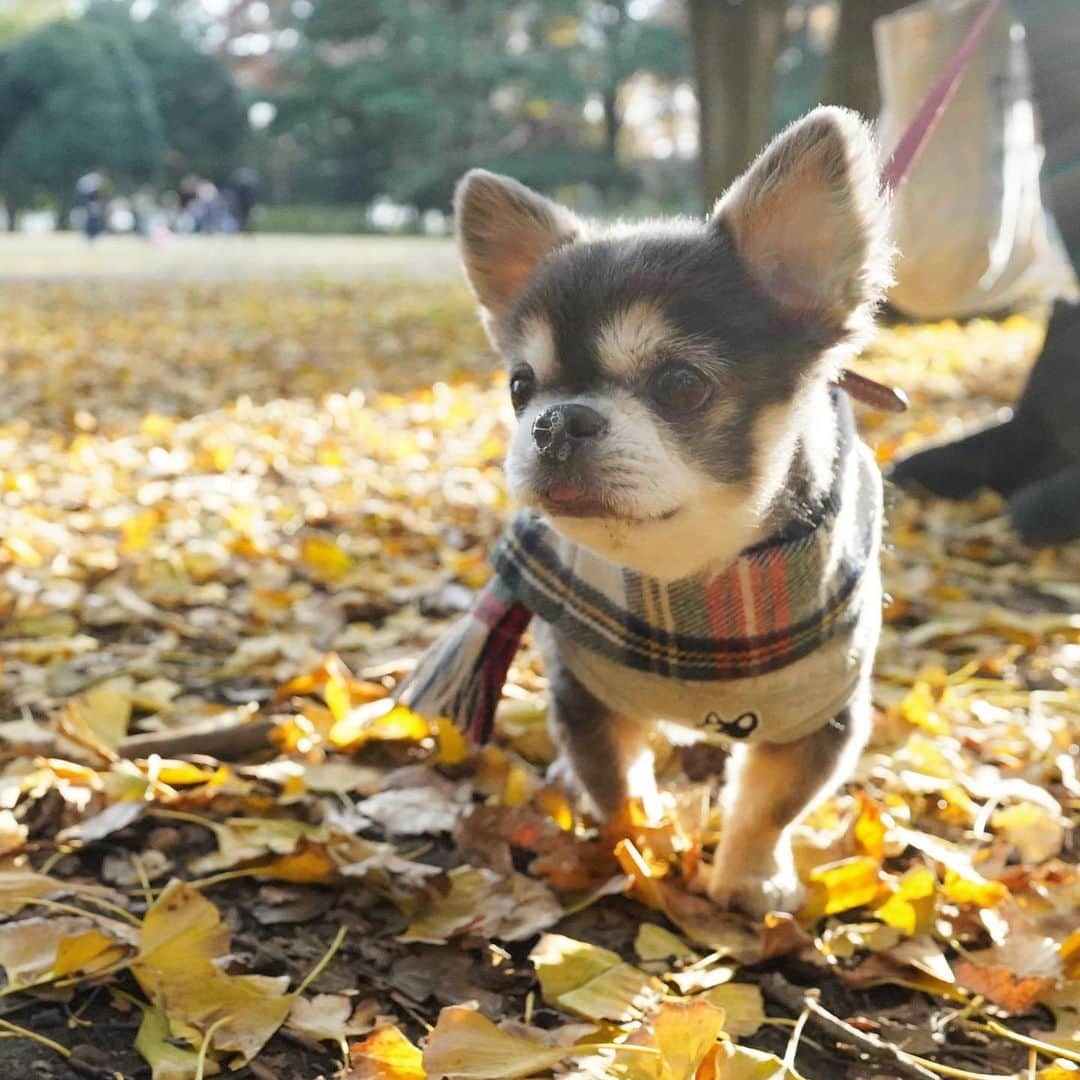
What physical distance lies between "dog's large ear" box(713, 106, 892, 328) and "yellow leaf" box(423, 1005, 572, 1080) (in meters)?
1.20

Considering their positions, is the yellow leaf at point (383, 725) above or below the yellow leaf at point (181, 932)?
below

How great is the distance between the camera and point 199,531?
423cm

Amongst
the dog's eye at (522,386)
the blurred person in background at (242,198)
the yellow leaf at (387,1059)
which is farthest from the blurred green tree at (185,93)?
the yellow leaf at (387,1059)

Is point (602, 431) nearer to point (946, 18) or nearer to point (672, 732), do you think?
point (672, 732)

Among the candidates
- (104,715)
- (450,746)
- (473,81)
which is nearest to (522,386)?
(450,746)

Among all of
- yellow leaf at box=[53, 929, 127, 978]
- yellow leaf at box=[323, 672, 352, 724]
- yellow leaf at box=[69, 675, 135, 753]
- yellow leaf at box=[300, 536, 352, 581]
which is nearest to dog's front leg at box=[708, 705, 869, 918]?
yellow leaf at box=[323, 672, 352, 724]

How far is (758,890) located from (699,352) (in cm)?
98

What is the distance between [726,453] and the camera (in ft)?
6.21

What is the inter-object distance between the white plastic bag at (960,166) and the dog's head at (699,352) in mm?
1478

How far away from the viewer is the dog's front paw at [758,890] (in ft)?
7.16

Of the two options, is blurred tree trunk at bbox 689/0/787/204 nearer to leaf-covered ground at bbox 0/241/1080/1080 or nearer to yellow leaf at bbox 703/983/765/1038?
leaf-covered ground at bbox 0/241/1080/1080

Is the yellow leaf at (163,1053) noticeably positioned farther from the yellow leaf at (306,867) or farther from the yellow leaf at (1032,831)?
the yellow leaf at (1032,831)

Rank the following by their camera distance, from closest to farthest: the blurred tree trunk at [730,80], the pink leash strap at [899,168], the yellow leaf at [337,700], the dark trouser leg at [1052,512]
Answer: the pink leash strap at [899,168], the yellow leaf at [337,700], the dark trouser leg at [1052,512], the blurred tree trunk at [730,80]

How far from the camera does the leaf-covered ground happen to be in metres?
1.82
